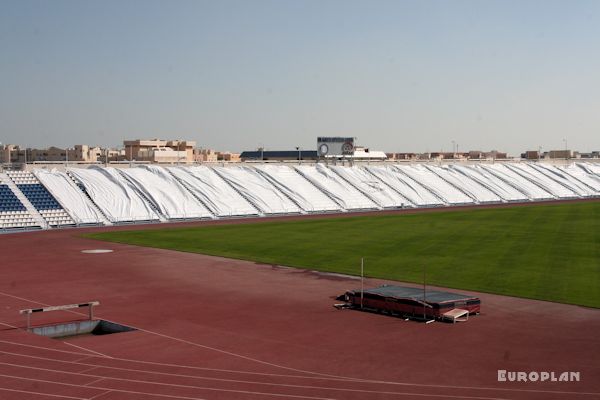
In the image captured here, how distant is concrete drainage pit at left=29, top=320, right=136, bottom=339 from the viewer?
861 inches

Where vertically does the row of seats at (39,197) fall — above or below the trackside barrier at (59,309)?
above

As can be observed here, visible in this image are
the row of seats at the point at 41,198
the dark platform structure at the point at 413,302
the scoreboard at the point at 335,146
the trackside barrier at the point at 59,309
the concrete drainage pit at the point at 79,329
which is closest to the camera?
the concrete drainage pit at the point at 79,329

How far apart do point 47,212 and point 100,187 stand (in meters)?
7.75

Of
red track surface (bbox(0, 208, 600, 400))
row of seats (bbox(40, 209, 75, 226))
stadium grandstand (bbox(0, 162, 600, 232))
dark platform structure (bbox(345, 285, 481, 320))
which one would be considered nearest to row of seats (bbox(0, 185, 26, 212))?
stadium grandstand (bbox(0, 162, 600, 232))

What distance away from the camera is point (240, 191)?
2844 inches

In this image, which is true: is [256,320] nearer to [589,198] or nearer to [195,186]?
[195,186]

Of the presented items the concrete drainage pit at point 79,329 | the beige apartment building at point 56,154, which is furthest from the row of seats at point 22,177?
the beige apartment building at point 56,154

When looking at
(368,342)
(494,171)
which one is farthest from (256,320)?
(494,171)

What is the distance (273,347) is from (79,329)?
6.95m

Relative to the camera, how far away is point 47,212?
5781 centimetres

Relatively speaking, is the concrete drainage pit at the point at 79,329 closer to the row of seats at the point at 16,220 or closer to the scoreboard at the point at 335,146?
the row of seats at the point at 16,220

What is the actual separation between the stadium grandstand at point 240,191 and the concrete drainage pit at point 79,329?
34781 millimetres

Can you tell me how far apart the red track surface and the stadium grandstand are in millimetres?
29865

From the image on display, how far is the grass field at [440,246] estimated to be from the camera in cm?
3062
